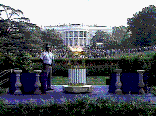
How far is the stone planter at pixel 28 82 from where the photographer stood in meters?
11.0

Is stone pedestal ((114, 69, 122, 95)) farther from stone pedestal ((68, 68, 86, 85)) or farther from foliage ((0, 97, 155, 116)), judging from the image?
foliage ((0, 97, 155, 116))

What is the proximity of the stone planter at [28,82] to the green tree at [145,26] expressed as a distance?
32779 mm

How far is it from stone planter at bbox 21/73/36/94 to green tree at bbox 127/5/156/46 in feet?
108

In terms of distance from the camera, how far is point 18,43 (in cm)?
2172

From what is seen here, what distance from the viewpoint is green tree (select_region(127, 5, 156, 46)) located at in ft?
137

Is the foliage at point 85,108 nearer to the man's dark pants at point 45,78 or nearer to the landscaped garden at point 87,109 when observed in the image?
the landscaped garden at point 87,109

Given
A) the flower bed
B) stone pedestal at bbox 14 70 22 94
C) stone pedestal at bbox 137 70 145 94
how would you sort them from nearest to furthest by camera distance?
the flower bed → stone pedestal at bbox 137 70 145 94 → stone pedestal at bbox 14 70 22 94

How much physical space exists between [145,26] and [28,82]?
34.6 m

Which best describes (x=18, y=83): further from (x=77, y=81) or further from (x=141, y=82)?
(x=141, y=82)

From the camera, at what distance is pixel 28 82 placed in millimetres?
11047

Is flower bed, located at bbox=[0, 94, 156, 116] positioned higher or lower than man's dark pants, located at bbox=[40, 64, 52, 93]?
lower

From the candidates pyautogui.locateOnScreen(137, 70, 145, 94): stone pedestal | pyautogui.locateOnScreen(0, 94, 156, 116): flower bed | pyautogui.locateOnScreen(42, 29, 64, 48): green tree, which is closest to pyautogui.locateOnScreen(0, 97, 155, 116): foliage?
pyautogui.locateOnScreen(0, 94, 156, 116): flower bed

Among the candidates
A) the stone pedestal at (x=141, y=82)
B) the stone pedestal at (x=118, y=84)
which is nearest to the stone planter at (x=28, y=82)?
the stone pedestal at (x=118, y=84)

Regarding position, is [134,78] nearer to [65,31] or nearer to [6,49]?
[6,49]
